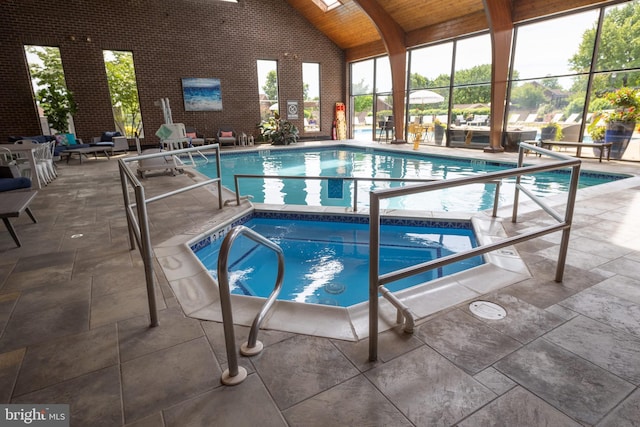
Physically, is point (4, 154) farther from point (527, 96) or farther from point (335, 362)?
point (527, 96)

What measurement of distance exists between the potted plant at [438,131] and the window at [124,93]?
31.8ft

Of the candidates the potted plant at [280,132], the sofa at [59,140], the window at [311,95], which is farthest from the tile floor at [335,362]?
the window at [311,95]

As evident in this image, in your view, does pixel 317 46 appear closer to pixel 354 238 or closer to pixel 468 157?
pixel 468 157

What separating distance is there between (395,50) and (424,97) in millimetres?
1746

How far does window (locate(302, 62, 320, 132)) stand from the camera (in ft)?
44.9

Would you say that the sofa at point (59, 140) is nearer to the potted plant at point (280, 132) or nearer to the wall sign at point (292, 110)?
the potted plant at point (280, 132)

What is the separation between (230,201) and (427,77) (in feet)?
30.4

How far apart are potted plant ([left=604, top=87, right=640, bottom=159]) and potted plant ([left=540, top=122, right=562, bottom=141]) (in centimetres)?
112

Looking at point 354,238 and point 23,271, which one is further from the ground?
point 23,271

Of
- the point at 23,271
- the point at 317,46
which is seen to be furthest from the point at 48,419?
the point at 317,46

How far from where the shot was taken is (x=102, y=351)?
62.4 inches

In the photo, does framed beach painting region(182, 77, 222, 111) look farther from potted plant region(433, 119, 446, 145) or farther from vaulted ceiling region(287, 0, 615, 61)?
potted plant region(433, 119, 446, 145)

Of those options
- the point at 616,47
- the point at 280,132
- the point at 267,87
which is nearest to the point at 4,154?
the point at 280,132

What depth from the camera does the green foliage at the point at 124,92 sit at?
11164mm
